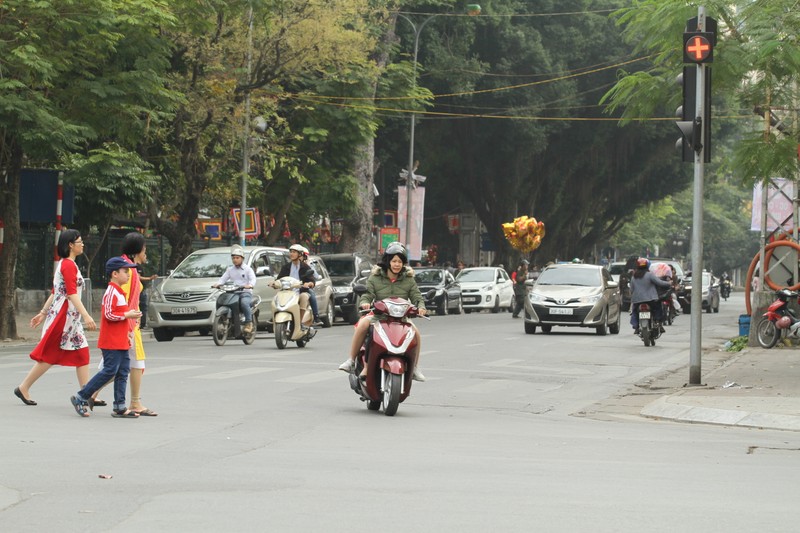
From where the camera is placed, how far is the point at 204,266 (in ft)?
88.0

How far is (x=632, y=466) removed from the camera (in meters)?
9.53

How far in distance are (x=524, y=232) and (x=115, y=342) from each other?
4367 cm

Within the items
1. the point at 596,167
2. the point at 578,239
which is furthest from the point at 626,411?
the point at 578,239

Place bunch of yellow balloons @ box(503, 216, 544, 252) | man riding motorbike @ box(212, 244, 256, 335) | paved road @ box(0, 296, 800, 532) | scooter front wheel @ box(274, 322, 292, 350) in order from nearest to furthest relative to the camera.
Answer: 1. paved road @ box(0, 296, 800, 532)
2. scooter front wheel @ box(274, 322, 292, 350)
3. man riding motorbike @ box(212, 244, 256, 335)
4. bunch of yellow balloons @ box(503, 216, 544, 252)

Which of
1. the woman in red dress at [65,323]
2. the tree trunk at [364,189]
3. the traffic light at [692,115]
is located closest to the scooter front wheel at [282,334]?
the traffic light at [692,115]

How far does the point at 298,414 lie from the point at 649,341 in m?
14.7

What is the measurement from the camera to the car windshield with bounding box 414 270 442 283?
45.1m

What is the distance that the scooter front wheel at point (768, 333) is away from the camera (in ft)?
78.0

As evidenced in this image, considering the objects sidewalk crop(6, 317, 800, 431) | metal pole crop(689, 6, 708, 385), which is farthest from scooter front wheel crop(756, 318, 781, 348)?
metal pole crop(689, 6, 708, 385)

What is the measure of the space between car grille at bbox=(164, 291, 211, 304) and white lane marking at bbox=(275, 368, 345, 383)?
803cm

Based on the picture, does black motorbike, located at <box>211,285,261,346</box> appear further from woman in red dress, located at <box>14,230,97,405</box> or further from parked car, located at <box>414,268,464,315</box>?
parked car, located at <box>414,268,464,315</box>

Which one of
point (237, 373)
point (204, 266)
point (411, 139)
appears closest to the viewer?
point (237, 373)

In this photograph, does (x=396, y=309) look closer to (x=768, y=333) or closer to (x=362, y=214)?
(x=768, y=333)

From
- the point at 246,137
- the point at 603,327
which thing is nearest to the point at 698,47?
the point at 603,327
